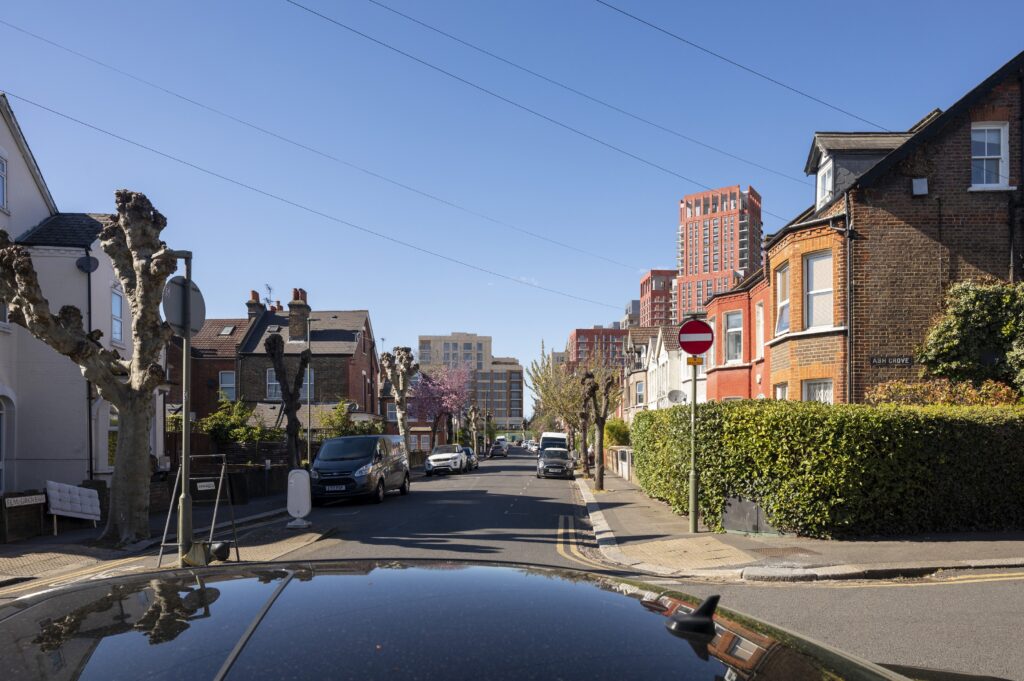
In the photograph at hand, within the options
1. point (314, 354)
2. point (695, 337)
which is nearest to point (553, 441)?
point (314, 354)

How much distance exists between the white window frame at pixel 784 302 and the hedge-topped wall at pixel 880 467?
7655 millimetres

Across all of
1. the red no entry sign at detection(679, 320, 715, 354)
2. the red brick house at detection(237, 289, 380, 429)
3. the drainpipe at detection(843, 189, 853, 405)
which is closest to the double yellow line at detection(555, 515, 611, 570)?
the red no entry sign at detection(679, 320, 715, 354)

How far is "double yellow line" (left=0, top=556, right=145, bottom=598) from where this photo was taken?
9.59m

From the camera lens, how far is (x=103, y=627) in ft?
6.81

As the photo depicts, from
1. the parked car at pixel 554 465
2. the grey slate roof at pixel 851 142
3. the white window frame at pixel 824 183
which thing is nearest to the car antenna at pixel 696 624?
the white window frame at pixel 824 183

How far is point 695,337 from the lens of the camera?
1456 cm

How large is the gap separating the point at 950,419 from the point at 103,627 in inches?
541

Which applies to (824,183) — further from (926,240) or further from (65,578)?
(65,578)

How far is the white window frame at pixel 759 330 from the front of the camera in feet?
88.3

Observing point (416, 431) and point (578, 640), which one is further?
point (416, 431)

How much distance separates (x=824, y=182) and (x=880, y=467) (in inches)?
487

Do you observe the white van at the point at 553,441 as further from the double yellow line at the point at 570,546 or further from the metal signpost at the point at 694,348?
the metal signpost at the point at 694,348

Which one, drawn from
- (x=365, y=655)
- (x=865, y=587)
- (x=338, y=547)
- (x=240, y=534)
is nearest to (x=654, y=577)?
(x=865, y=587)

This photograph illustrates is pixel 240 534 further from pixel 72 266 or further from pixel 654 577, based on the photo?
pixel 72 266
